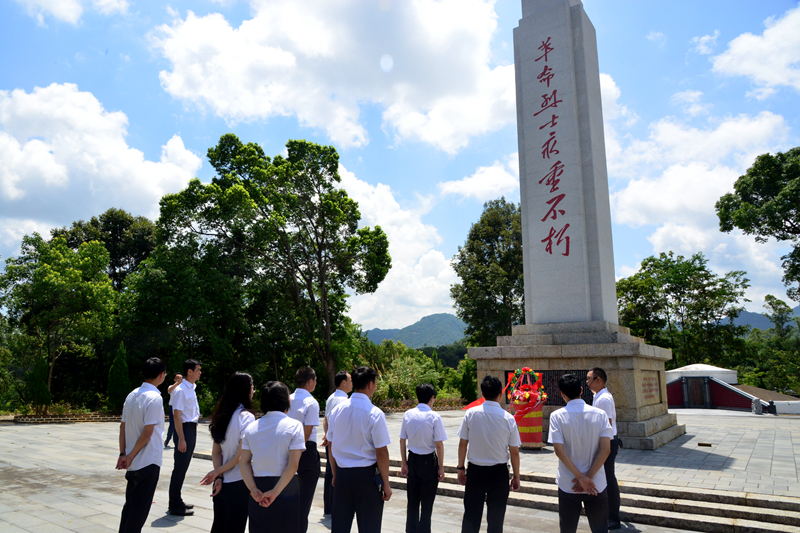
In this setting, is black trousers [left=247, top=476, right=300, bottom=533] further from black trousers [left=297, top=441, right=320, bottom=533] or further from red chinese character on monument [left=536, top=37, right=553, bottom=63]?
red chinese character on monument [left=536, top=37, right=553, bottom=63]

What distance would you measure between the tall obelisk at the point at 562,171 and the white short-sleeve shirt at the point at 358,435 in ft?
27.2

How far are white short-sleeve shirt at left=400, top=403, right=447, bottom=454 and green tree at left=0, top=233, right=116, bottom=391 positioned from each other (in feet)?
63.7

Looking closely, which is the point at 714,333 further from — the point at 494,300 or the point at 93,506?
the point at 93,506

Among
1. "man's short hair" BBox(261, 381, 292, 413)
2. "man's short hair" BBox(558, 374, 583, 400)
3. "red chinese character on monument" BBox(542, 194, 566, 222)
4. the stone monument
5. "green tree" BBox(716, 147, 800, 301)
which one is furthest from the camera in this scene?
"green tree" BBox(716, 147, 800, 301)

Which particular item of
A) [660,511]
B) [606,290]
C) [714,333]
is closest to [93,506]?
[660,511]

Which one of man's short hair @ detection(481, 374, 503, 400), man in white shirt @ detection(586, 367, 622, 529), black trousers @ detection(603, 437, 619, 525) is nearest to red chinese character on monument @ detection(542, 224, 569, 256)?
man in white shirt @ detection(586, 367, 622, 529)

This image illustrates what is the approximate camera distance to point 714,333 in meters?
27.4

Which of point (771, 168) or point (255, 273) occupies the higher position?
point (771, 168)

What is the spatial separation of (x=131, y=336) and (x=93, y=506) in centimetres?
1605

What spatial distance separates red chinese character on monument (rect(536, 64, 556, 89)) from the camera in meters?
11.7

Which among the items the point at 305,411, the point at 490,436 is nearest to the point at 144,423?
the point at 305,411

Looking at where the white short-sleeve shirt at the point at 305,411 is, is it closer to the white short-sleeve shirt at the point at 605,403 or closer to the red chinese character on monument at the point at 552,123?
the white short-sleeve shirt at the point at 605,403

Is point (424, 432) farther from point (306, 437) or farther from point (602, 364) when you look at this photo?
point (602, 364)

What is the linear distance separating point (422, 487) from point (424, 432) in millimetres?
498
